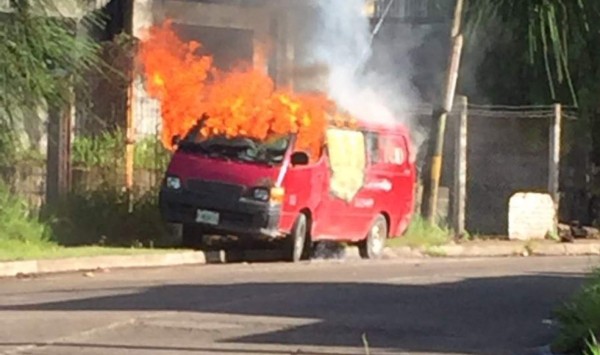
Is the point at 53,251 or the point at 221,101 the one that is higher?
the point at 221,101

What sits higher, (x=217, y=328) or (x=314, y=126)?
(x=314, y=126)

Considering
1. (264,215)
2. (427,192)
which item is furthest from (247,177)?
(427,192)

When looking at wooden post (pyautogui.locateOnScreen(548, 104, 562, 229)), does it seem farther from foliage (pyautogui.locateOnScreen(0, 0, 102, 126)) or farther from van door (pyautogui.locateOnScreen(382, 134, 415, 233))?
foliage (pyautogui.locateOnScreen(0, 0, 102, 126))

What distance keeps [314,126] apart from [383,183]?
2.05 metres

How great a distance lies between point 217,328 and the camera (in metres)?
11.3

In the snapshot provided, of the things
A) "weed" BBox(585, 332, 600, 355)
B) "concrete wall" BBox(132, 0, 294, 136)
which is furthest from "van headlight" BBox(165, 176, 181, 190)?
"weed" BBox(585, 332, 600, 355)

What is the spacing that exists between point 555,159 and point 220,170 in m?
8.32

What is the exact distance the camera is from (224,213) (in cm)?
1964

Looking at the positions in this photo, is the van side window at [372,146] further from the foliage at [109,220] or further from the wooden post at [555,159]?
the wooden post at [555,159]

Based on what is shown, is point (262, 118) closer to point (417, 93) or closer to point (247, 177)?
point (247, 177)

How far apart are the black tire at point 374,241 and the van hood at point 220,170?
2.49 meters

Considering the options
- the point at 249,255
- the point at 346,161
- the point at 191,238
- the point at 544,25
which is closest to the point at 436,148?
the point at 346,161

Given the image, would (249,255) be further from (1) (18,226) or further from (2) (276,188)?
(1) (18,226)

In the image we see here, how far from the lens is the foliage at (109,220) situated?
2044 cm
